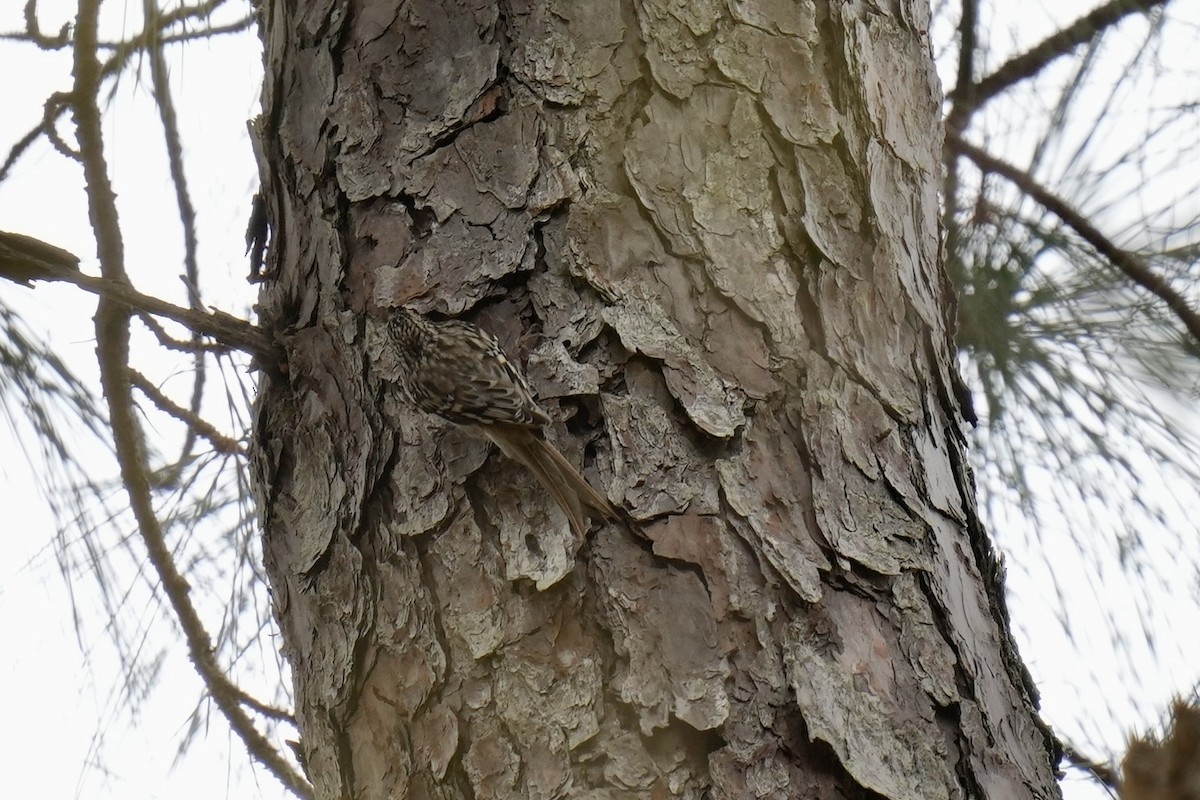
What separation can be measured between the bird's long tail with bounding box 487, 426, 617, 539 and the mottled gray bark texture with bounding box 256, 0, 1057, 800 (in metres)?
0.02

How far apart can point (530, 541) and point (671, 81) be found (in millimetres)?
541

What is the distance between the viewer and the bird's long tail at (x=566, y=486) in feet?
3.79

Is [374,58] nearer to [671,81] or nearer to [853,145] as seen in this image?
[671,81]

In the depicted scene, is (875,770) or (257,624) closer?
(875,770)

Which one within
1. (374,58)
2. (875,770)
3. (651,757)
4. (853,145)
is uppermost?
(374,58)

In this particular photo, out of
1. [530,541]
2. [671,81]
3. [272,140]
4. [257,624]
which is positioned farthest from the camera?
[257,624]

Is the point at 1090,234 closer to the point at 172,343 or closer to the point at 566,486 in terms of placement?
the point at 566,486

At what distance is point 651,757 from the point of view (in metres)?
1.07

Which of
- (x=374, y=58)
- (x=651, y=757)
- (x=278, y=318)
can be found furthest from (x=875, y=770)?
(x=374, y=58)

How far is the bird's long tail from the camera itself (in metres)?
1.15

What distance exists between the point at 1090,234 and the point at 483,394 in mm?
1196

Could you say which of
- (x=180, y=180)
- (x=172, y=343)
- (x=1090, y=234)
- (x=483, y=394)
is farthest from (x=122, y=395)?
(x=1090, y=234)

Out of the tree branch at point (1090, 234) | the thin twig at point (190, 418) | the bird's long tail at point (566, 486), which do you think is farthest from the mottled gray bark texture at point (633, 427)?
the tree branch at point (1090, 234)

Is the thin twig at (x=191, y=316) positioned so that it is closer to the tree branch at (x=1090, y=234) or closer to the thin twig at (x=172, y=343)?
the thin twig at (x=172, y=343)
